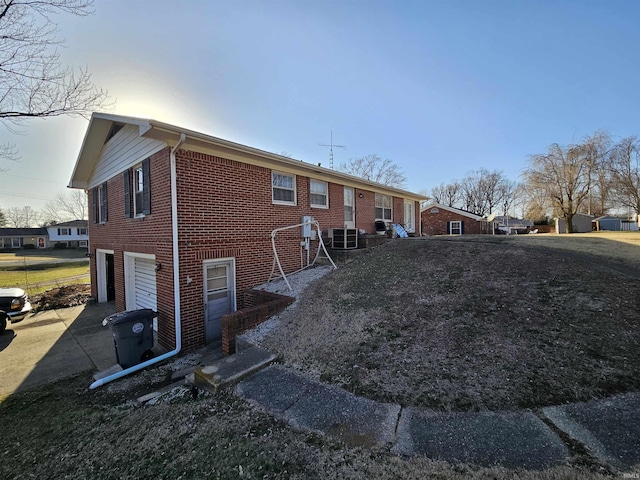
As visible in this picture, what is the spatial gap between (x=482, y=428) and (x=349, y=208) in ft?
31.0

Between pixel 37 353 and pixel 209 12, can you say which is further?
pixel 209 12

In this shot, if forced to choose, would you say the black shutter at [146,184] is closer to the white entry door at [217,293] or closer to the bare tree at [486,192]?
the white entry door at [217,293]

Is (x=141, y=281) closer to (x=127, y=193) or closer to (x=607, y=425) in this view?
(x=127, y=193)

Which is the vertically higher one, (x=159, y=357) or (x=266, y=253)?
(x=266, y=253)

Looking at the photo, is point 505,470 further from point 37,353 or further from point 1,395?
point 37,353

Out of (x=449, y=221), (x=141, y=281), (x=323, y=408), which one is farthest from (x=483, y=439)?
(x=449, y=221)

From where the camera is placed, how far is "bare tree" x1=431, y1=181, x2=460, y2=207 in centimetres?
5066

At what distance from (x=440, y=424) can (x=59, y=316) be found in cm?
1164

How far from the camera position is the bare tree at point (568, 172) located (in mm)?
24453

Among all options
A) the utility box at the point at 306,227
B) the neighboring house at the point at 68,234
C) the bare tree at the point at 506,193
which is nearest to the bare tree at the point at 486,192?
the bare tree at the point at 506,193

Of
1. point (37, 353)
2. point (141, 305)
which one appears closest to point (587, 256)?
point (141, 305)

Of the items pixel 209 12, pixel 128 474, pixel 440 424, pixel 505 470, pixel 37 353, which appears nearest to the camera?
pixel 505 470

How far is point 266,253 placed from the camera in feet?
26.2

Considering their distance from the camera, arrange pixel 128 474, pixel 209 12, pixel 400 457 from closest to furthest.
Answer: pixel 400 457 < pixel 128 474 < pixel 209 12
